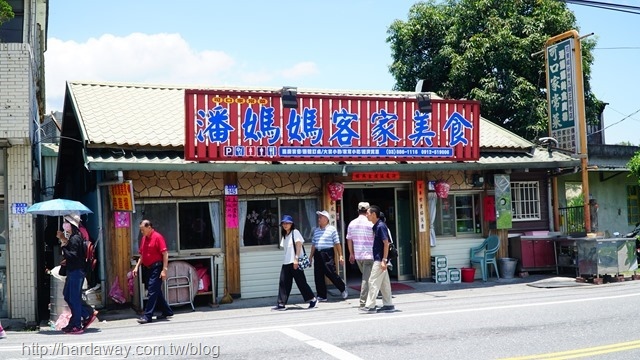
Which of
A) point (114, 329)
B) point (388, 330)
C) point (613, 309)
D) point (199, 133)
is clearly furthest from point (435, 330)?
point (199, 133)

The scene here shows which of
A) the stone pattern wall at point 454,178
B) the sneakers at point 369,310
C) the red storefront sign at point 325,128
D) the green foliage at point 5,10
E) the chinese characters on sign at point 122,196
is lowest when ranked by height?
the sneakers at point 369,310

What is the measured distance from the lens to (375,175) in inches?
586

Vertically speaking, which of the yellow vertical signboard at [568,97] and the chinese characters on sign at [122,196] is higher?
the yellow vertical signboard at [568,97]

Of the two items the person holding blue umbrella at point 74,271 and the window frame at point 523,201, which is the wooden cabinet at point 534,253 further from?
the person holding blue umbrella at point 74,271

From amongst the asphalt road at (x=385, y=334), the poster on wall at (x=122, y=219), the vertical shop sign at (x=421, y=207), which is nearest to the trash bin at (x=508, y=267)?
the vertical shop sign at (x=421, y=207)

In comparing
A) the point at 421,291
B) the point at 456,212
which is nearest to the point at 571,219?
the point at 456,212

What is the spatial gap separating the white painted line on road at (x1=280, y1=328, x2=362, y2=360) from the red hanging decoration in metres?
7.04

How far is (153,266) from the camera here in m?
11.1

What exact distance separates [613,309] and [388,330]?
394cm

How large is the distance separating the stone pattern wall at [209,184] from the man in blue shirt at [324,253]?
1657 millimetres

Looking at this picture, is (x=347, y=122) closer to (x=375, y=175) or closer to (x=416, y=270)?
(x=375, y=175)

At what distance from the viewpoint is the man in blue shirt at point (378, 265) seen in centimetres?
1075

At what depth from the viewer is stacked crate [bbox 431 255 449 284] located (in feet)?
49.6

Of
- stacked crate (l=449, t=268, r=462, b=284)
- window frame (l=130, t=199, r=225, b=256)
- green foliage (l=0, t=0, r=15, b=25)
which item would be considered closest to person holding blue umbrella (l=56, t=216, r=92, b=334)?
window frame (l=130, t=199, r=225, b=256)
